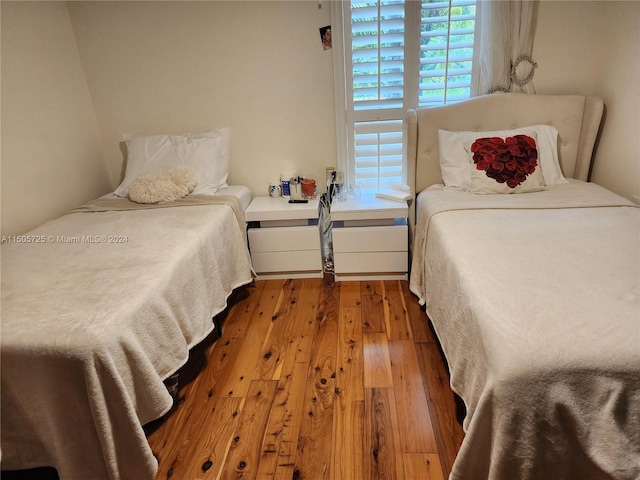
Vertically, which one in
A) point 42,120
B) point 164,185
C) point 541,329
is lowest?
point 541,329

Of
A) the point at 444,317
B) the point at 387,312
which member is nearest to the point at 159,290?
the point at 444,317

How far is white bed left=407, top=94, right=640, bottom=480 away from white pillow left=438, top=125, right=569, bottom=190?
288 mm

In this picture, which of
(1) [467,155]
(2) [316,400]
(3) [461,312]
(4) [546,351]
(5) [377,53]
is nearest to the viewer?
(4) [546,351]

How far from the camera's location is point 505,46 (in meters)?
2.22

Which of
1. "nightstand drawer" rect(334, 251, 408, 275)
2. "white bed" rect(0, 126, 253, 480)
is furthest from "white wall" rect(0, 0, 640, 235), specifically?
"white bed" rect(0, 126, 253, 480)

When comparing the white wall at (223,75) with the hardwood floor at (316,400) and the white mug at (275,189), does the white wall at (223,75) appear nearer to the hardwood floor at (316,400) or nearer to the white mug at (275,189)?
the white mug at (275,189)

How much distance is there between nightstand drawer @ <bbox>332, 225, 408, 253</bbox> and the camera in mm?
2342

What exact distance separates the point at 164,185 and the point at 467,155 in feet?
5.92

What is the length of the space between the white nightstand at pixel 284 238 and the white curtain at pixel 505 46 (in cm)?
134

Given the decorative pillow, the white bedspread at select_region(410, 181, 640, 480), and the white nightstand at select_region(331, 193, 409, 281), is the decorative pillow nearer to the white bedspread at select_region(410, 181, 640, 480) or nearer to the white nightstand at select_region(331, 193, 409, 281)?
the white nightstand at select_region(331, 193, 409, 281)

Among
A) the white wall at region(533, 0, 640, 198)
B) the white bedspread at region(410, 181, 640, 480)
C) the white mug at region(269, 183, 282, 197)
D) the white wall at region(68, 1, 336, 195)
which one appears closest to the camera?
the white bedspread at region(410, 181, 640, 480)

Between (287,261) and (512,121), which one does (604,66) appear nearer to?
(512,121)

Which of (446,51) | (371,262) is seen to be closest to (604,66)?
(446,51)

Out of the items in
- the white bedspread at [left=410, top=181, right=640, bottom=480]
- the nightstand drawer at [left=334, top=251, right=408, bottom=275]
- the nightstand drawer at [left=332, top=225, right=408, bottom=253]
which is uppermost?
the white bedspread at [left=410, top=181, right=640, bottom=480]
